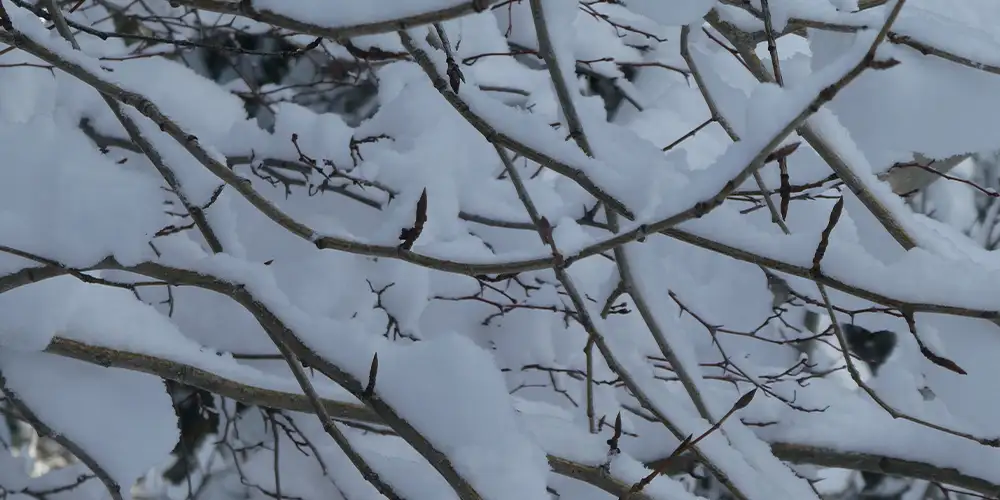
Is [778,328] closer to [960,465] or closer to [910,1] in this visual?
[960,465]

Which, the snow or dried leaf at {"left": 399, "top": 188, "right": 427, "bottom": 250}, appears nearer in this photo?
dried leaf at {"left": 399, "top": 188, "right": 427, "bottom": 250}

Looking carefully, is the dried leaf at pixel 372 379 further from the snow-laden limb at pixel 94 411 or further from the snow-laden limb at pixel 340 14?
the snow-laden limb at pixel 94 411

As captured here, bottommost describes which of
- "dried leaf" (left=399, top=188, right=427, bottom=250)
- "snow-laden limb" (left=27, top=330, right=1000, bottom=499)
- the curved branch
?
the curved branch

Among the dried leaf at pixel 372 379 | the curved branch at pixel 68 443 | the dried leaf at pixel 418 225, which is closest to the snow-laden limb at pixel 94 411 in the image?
the curved branch at pixel 68 443

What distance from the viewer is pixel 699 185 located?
910mm

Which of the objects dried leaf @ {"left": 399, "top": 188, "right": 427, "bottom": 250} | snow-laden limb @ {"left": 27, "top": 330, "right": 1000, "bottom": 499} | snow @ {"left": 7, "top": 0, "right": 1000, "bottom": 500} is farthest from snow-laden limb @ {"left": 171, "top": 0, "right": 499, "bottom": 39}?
snow-laden limb @ {"left": 27, "top": 330, "right": 1000, "bottom": 499}

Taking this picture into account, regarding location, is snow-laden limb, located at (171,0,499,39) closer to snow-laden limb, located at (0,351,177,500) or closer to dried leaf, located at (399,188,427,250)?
dried leaf, located at (399,188,427,250)

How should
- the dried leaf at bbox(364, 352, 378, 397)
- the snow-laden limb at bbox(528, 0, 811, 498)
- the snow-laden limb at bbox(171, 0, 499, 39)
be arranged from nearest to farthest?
the snow-laden limb at bbox(171, 0, 499, 39), the dried leaf at bbox(364, 352, 378, 397), the snow-laden limb at bbox(528, 0, 811, 498)

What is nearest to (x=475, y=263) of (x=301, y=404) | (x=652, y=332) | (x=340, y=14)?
(x=340, y=14)

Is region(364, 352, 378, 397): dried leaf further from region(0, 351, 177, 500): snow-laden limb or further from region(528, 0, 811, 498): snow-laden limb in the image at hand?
region(0, 351, 177, 500): snow-laden limb

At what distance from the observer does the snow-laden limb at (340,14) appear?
80 cm

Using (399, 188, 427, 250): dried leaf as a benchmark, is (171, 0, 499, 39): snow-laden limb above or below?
above

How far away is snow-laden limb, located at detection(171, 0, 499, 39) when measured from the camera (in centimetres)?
80

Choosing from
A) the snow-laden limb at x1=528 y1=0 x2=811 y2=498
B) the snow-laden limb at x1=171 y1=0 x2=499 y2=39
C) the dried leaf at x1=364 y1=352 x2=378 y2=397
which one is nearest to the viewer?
the snow-laden limb at x1=171 y1=0 x2=499 y2=39
